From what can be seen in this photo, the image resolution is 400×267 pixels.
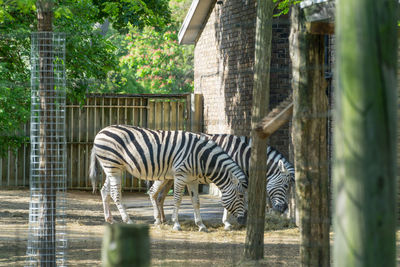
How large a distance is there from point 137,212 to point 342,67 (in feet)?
32.1

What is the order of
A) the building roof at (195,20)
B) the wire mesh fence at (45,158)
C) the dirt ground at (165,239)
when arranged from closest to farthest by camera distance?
1. the wire mesh fence at (45,158)
2. the dirt ground at (165,239)
3. the building roof at (195,20)

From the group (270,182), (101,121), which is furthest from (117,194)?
(101,121)

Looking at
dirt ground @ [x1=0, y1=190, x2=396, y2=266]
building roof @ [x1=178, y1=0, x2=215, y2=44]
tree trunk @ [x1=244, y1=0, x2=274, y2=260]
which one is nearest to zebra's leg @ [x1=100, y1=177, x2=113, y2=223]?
dirt ground @ [x1=0, y1=190, x2=396, y2=266]

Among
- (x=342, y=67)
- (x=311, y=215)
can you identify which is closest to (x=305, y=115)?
(x=311, y=215)

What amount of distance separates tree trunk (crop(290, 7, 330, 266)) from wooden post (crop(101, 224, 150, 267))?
7.92ft

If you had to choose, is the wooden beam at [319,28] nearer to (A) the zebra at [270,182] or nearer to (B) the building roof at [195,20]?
(A) the zebra at [270,182]

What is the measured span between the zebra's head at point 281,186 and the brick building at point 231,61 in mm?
1962

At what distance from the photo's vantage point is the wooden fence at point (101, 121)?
14.6 m


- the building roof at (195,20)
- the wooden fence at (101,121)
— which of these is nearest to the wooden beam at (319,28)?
the building roof at (195,20)

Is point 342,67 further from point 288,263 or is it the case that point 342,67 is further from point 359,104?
point 288,263

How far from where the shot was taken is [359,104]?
2012mm

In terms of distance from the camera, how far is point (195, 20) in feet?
49.3

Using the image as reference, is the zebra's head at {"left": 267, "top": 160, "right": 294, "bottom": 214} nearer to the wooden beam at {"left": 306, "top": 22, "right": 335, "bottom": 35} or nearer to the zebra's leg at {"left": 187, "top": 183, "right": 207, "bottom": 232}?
the zebra's leg at {"left": 187, "top": 183, "right": 207, "bottom": 232}

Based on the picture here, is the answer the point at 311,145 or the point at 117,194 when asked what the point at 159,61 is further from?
the point at 311,145
